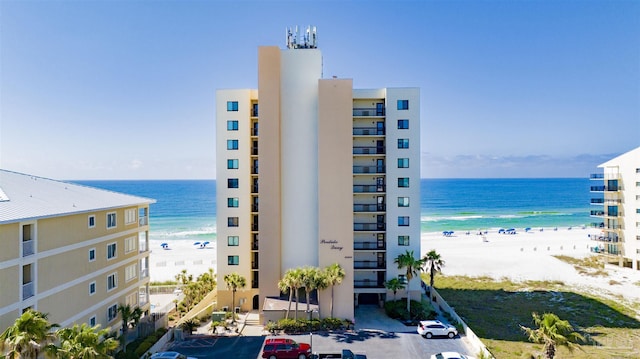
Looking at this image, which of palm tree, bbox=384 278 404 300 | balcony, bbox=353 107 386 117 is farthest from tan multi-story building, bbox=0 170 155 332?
palm tree, bbox=384 278 404 300

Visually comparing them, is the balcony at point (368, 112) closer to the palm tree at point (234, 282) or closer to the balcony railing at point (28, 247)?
the palm tree at point (234, 282)

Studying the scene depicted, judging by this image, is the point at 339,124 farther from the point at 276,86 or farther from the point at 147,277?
the point at 147,277

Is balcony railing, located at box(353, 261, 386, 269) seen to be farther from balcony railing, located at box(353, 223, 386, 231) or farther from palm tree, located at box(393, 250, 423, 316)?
balcony railing, located at box(353, 223, 386, 231)

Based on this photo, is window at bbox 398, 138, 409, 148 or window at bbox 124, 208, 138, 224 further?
window at bbox 398, 138, 409, 148

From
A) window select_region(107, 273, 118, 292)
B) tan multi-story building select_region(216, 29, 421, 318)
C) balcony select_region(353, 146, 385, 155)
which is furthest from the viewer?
balcony select_region(353, 146, 385, 155)

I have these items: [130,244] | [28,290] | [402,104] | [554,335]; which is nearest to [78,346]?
[28,290]

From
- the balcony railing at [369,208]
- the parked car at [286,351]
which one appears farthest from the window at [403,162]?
the parked car at [286,351]

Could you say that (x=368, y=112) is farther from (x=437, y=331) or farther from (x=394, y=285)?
(x=437, y=331)

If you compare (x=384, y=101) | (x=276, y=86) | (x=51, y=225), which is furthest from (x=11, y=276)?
(x=384, y=101)
